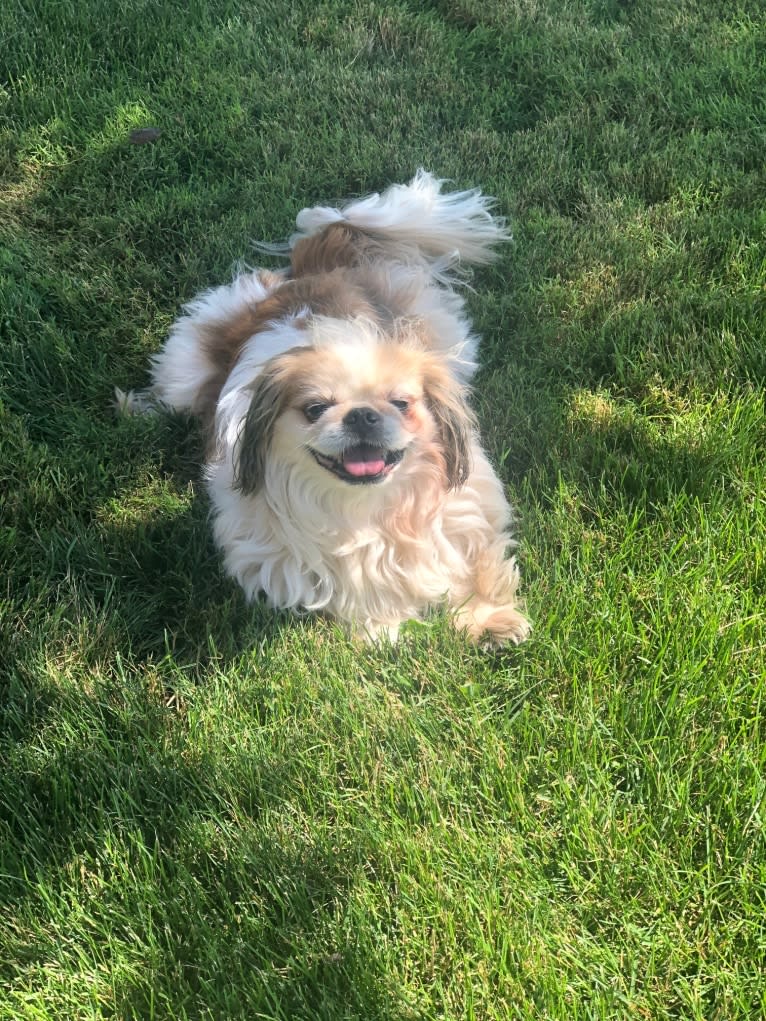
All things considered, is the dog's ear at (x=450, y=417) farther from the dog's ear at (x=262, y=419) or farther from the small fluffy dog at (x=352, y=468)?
the dog's ear at (x=262, y=419)

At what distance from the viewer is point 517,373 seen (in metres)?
3.13

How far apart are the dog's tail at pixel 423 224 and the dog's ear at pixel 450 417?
1.22m

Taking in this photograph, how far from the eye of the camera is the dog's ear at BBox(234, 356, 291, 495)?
2.27 m

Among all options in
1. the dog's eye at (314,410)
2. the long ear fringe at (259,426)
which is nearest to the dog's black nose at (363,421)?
the dog's eye at (314,410)

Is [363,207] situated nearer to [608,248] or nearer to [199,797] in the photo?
[608,248]

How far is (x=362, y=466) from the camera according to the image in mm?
2211

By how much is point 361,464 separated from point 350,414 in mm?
134

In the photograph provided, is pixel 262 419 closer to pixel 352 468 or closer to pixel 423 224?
pixel 352 468

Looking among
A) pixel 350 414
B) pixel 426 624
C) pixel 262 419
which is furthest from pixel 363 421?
pixel 426 624

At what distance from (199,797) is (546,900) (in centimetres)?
88

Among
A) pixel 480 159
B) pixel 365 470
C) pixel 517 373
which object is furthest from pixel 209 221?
pixel 365 470

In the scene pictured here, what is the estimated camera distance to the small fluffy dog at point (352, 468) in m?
2.27

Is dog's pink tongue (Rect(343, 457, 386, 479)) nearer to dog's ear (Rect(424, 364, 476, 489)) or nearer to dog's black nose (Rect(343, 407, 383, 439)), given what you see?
dog's black nose (Rect(343, 407, 383, 439))

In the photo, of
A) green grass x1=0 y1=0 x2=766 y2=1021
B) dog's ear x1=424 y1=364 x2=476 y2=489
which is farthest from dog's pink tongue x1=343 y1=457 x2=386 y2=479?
green grass x1=0 y1=0 x2=766 y2=1021
